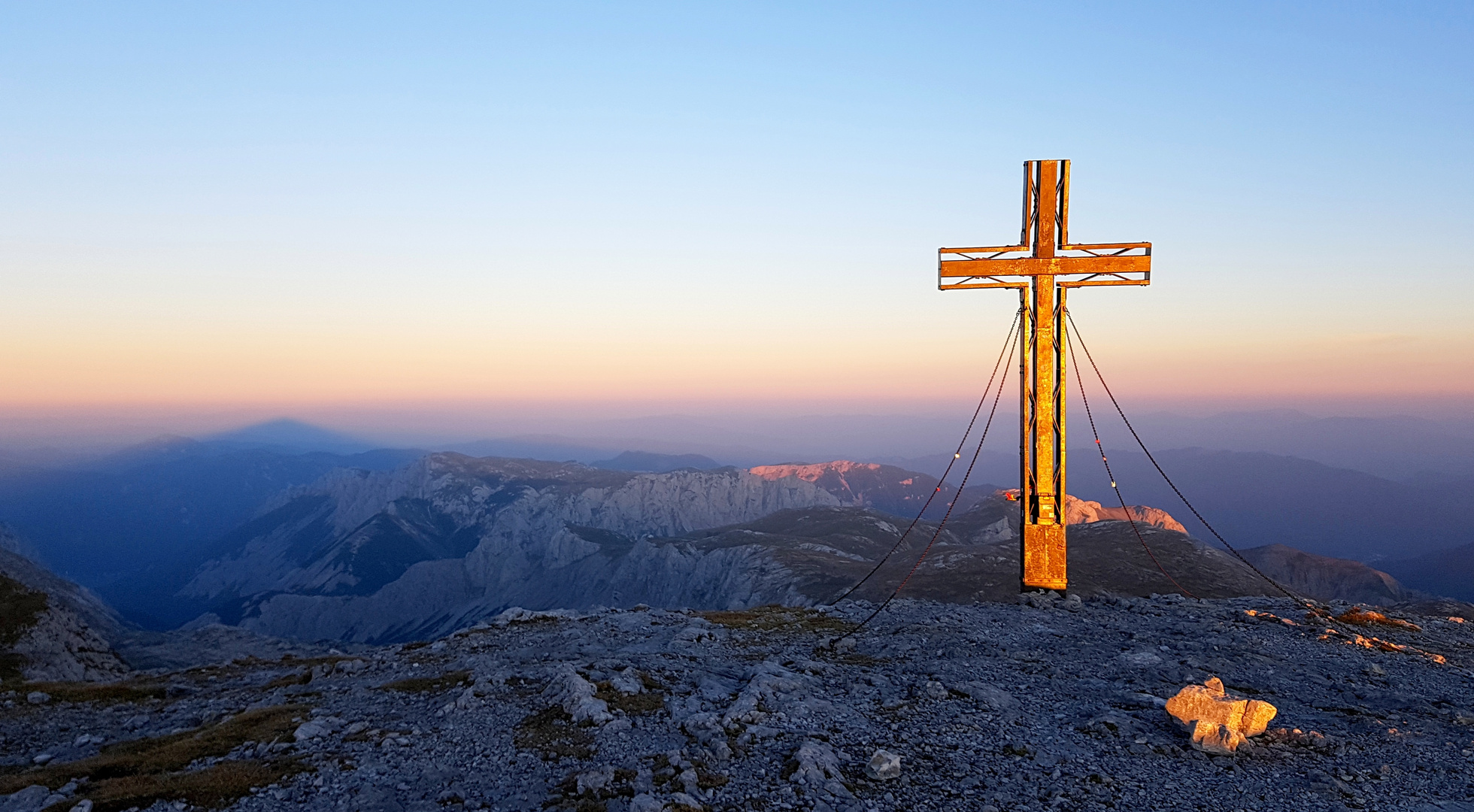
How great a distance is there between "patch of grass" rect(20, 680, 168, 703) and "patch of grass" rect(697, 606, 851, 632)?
17661 millimetres

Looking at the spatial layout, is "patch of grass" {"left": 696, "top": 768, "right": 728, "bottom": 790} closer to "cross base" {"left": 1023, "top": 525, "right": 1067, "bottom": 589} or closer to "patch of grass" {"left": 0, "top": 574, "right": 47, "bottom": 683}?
"cross base" {"left": 1023, "top": 525, "right": 1067, "bottom": 589}

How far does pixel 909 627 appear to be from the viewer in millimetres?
21344

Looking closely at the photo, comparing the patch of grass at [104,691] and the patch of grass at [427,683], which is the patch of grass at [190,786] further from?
the patch of grass at [104,691]

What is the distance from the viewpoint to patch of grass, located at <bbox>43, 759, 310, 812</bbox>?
11.5 meters

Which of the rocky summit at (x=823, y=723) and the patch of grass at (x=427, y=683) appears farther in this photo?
the patch of grass at (x=427, y=683)

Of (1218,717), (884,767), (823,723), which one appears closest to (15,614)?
(823,723)

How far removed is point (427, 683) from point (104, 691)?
12.1m

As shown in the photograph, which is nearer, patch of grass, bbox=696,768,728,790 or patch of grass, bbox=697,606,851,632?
patch of grass, bbox=696,768,728,790

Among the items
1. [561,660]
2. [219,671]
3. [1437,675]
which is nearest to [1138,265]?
[1437,675]

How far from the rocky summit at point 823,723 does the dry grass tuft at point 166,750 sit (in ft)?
0.25

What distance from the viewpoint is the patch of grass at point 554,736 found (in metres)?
13.1

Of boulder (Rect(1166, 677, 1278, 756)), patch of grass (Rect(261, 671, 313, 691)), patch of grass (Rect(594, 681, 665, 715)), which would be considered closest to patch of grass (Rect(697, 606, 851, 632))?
patch of grass (Rect(594, 681, 665, 715))

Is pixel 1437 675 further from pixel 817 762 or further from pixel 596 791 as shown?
pixel 596 791

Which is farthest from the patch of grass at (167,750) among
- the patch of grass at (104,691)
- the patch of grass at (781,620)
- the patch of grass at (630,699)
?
the patch of grass at (781,620)
